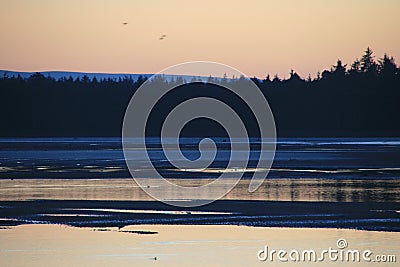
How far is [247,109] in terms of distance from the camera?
404 feet

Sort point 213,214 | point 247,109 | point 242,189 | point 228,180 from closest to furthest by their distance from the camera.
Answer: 1. point 213,214
2. point 242,189
3. point 228,180
4. point 247,109

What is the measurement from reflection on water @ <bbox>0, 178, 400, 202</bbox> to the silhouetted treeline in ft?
235

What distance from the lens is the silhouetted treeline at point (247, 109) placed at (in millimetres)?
111500

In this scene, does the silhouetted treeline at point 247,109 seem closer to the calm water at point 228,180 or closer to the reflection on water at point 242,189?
the calm water at point 228,180

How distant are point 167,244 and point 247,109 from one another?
10690 centimetres

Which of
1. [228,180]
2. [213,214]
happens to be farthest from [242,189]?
[213,214]

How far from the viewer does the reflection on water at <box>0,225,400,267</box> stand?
591 inches

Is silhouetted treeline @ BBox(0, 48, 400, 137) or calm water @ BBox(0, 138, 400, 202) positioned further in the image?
silhouetted treeline @ BBox(0, 48, 400, 137)

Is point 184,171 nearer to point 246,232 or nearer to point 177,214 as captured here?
point 177,214

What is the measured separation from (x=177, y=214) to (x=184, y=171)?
14.3 meters

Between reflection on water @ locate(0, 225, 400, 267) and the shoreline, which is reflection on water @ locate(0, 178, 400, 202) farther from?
reflection on water @ locate(0, 225, 400, 267)

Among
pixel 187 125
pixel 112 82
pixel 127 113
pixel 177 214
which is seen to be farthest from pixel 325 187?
pixel 112 82

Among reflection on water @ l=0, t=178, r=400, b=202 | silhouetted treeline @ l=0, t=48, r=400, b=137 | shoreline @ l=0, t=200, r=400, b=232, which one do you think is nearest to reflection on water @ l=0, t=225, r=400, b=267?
shoreline @ l=0, t=200, r=400, b=232

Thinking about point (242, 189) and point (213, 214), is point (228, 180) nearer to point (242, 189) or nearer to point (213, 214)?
point (242, 189)
